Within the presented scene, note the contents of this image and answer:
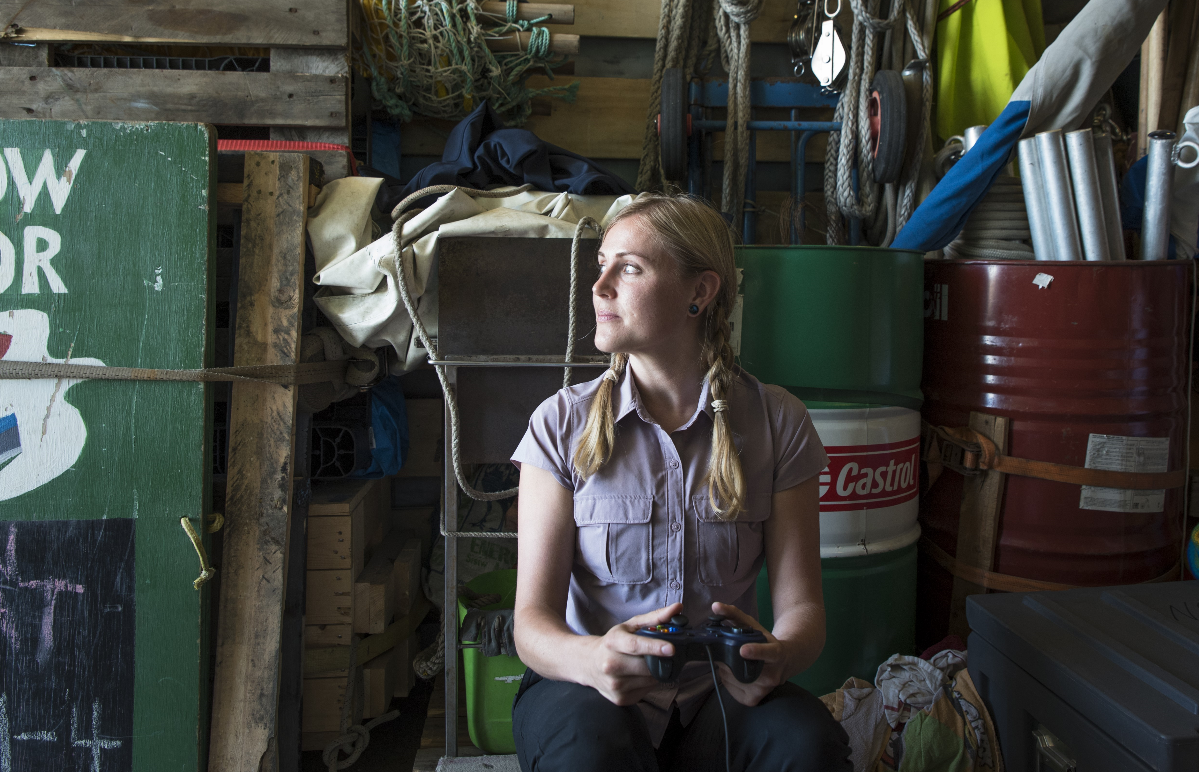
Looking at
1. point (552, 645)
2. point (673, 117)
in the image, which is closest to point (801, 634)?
point (552, 645)

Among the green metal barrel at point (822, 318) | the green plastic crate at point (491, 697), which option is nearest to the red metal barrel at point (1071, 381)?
the green metal barrel at point (822, 318)

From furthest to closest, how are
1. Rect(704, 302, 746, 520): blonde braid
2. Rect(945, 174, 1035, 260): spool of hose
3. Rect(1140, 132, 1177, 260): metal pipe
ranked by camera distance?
Rect(945, 174, 1035, 260): spool of hose → Rect(1140, 132, 1177, 260): metal pipe → Rect(704, 302, 746, 520): blonde braid

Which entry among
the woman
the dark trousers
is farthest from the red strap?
the dark trousers

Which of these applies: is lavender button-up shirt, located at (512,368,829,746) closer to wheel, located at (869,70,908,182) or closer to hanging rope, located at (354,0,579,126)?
wheel, located at (869,70,908,182)

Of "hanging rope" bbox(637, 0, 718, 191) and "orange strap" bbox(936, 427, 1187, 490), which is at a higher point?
"hanging rope" bbox(637, 0, 718, 191)

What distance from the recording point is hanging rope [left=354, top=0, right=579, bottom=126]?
233 centimetres

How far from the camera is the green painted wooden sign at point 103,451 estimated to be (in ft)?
5.65

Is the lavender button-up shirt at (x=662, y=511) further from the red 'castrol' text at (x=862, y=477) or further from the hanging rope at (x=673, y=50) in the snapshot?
the hanging rope at (x=673, y=50)

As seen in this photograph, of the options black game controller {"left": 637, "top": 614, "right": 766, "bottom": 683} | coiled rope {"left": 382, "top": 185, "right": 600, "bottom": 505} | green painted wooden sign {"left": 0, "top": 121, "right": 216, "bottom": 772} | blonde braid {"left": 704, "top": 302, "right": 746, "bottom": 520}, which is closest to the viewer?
black game controller {"left": 637, "top": 614, "right": 766, "bottom": 683}

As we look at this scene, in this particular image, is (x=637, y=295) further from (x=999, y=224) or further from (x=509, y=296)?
(x=999, y=224)

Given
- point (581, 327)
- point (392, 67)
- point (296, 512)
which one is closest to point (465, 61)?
point (392, 67)

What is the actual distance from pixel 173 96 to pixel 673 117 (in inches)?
57.5

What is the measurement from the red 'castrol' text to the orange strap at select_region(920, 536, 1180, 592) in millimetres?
354

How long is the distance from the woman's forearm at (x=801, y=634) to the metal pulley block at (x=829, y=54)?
1915 mm
